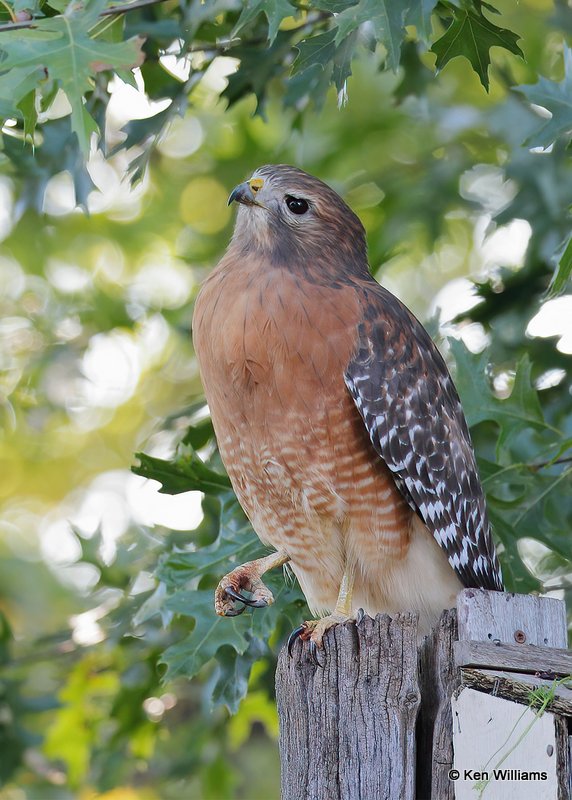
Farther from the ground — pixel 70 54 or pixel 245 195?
pixel 245 195

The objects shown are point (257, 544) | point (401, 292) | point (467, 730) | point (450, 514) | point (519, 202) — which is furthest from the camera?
point (401, 292)

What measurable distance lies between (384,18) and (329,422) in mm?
1277

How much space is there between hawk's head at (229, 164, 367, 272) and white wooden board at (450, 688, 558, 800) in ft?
6.07

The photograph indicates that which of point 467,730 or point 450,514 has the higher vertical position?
point 450,514

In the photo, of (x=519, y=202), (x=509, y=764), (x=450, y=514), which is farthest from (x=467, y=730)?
(x=519, y=202)

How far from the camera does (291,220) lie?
415 centimetres

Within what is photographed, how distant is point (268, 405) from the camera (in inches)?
148

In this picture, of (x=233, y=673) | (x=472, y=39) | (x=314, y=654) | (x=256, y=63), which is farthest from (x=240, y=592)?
(x=256, y=63)

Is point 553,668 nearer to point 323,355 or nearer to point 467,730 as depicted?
point 467,730

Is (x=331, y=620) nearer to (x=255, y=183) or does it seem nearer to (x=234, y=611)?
(x=234, y=611)

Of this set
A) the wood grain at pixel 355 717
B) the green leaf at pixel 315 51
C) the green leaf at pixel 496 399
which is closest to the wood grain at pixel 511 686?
the wood grain at pixel 355 717

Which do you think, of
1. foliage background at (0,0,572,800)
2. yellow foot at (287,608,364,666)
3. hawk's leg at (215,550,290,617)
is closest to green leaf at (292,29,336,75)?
foliage background at (0,0,572,800)

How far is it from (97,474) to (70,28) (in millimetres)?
7808

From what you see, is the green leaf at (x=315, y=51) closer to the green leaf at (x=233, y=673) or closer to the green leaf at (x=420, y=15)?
the green leaf at (x=420, y=15)
